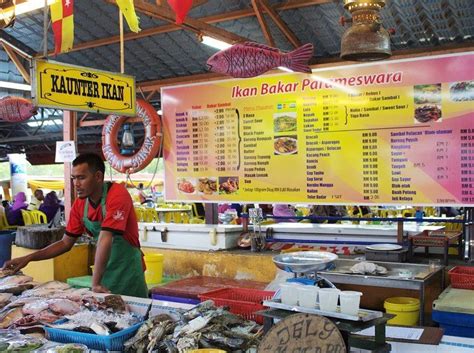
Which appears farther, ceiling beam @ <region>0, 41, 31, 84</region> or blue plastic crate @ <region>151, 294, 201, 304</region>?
ceiling beam @ <region>0, 41, 31, 84</region>

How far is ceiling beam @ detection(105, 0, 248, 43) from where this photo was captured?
492cm

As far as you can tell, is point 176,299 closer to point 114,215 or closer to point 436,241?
point 114,215

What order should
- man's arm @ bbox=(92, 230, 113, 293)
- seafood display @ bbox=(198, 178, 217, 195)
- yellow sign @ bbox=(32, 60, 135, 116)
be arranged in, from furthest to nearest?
seafood display @ bbox=(198, 178, 217, 195), man's arm @ bbox=(92, 230, 113, 293), yellow sign @ bbox=(32, 60, 135, 116)

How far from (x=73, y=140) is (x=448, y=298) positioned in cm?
481

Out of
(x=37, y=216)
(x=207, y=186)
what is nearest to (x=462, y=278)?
(x=207, y=186)

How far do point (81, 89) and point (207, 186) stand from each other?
2.57 meters

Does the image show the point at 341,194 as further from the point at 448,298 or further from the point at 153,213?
the point at 153,213

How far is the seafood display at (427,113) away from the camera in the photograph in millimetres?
4637

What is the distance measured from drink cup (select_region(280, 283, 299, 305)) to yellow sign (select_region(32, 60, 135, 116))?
6.65 feet

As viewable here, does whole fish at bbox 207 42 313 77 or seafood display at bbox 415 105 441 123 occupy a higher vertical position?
whole fish at bbox 207 42 313 77

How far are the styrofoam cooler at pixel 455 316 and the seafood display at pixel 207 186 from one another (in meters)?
2.83

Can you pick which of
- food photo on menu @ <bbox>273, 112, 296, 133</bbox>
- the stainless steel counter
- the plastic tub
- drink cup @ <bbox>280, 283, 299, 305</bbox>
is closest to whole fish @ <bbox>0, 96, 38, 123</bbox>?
the plastic tub

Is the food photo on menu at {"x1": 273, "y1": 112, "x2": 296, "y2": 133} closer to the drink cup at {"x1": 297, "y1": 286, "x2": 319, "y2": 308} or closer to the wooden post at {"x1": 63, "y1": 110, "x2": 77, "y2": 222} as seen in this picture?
the wooden post at {"x1": 63, "y1": 110, "x2": 77, "y2": 222}

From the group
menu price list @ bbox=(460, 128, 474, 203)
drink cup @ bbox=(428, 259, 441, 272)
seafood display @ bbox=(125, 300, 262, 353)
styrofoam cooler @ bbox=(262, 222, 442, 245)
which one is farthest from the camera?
styrofoam cooler @ bbox=(262, 222, 442, 245)
